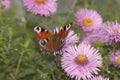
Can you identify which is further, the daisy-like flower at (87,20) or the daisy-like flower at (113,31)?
the daisy-like flower at (87,20)

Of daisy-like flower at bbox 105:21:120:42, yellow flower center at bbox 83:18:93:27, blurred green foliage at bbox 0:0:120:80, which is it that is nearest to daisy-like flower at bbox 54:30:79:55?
blurred green foliage at bbox 0:0:120:80

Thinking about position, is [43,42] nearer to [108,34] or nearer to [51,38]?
[51,38]

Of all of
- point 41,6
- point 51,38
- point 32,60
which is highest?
point 41,6

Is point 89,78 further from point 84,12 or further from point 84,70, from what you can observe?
point 84,12

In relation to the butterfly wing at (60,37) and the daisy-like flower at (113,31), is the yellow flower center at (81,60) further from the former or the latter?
the daisy-like flower at (113,31)

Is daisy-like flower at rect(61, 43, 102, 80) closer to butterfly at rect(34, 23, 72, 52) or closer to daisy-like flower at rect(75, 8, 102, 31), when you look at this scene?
butterfly at rect(34, 23, 72, 52)

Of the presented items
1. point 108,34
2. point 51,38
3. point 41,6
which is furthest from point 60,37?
point 41,6

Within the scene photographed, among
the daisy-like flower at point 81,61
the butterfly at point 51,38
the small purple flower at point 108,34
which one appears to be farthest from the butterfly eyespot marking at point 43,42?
the small purple flower at point 108,34
